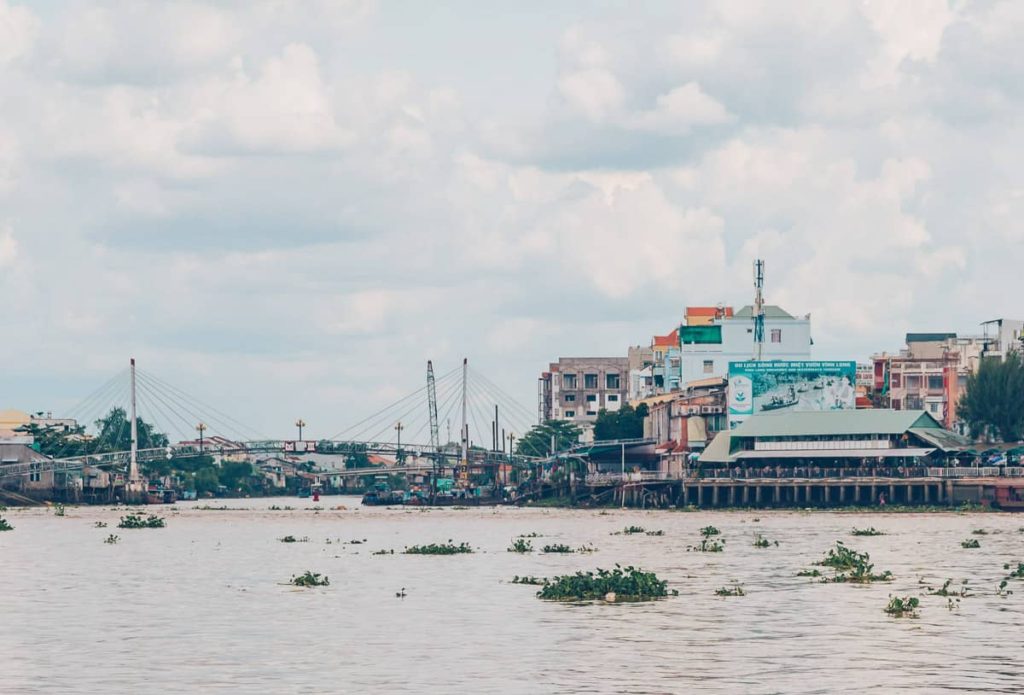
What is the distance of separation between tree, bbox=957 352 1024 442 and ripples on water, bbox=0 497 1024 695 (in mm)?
75759

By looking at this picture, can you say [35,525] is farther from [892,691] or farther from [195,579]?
[892,691]

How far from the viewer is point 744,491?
15238 centimetres

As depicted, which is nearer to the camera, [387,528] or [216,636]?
[216,636]

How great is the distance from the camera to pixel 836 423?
158875 mm

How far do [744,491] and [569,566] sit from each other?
267 ft

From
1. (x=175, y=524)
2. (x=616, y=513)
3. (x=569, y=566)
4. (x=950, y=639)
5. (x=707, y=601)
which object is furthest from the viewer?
(x=616, y=513)

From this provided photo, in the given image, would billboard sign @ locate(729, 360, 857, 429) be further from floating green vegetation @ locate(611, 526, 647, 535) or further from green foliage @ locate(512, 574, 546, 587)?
green foliage @ locate(512, 574, 546, 587)

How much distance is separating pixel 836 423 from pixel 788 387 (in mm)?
13878

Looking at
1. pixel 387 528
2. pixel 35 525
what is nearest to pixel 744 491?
pixel 387 528

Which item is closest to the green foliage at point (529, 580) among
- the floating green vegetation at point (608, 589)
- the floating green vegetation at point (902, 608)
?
the floating green vegetation at point (608, 589)

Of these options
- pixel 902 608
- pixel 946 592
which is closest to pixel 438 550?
pixel 946 592

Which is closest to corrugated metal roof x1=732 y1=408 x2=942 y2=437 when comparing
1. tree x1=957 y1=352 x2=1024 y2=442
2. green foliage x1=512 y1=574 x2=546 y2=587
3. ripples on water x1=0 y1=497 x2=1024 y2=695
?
tree x1=957 y1=352 x2=1024 y2=442

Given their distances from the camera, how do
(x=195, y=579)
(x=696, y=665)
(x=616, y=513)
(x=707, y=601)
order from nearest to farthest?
(x=696, y=665) → (x=707, y=601) → (x=195, y=579) → (x=616, y=513)

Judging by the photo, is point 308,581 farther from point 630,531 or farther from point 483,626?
point 630,531
